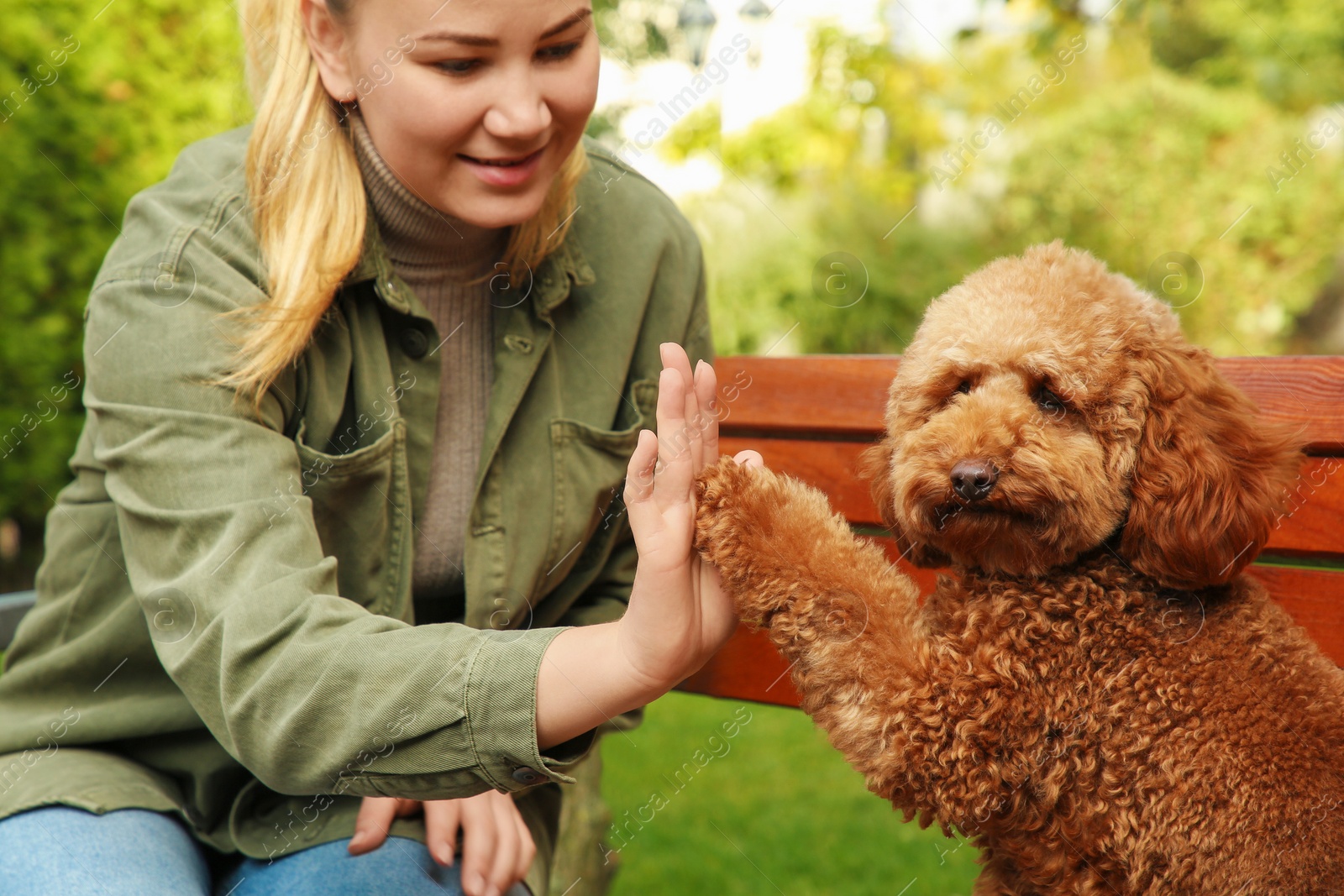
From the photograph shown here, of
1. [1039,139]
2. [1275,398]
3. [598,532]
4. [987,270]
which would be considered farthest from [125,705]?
[1039,139]

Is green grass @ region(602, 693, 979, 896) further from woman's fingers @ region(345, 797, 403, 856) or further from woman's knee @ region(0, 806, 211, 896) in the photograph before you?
woman's knee @ region(0, 806, 211, 896)

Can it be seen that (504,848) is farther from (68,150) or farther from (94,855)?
(68,150)

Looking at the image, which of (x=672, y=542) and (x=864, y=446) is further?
(x=864, y=446)

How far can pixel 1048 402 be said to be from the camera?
168cm

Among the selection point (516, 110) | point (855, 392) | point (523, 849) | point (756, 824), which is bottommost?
point (756, 824)

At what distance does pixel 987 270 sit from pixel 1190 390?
1.16 feet

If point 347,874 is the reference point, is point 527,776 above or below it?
above

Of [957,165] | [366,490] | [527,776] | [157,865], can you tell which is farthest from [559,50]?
[957,165]

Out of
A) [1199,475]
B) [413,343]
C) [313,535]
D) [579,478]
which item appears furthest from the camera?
[579,478]

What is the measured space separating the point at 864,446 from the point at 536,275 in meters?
0.80

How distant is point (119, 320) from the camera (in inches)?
74.0

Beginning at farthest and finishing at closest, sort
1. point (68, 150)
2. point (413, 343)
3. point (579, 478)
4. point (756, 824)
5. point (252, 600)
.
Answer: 1. point (68, 150)
2. point (756, 824)
3. point (579, 478)
4. point (413, 343)
5. point (252, 600)

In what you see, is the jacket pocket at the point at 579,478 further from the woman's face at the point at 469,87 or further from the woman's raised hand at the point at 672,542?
the woman's raised hand at the point at 672,542

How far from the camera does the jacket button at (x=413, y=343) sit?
2.13 meters
